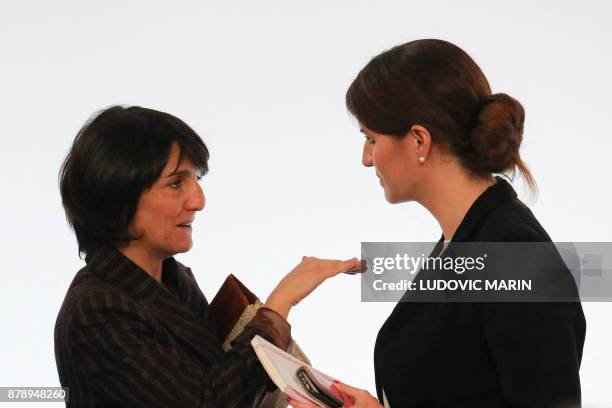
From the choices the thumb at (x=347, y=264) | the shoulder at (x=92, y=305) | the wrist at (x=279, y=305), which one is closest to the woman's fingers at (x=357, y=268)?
the thumb at (x=347, y=264)

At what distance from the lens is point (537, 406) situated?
48.1 inches

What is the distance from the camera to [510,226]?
128 centimetres

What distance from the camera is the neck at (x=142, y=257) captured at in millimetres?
1542

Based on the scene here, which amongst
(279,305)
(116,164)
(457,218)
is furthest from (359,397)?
(116,164)

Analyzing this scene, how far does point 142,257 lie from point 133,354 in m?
0.22

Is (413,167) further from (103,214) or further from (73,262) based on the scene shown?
(73,262)

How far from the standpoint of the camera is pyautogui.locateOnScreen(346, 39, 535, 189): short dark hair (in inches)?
52.7

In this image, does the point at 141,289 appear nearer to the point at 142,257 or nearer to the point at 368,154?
the point at 142,257

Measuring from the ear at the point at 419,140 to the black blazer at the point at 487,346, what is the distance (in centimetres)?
11

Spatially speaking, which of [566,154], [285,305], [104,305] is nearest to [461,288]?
[285,305]

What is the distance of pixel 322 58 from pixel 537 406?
237cm

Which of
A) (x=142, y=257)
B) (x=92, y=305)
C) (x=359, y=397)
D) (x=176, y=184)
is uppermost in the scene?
(x=176, y=184)

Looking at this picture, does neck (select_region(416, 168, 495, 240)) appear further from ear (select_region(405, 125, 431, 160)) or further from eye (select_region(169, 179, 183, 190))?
eye (select_region(169, 179, 183, 190))

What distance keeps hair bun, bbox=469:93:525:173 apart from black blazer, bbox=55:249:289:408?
408mm
